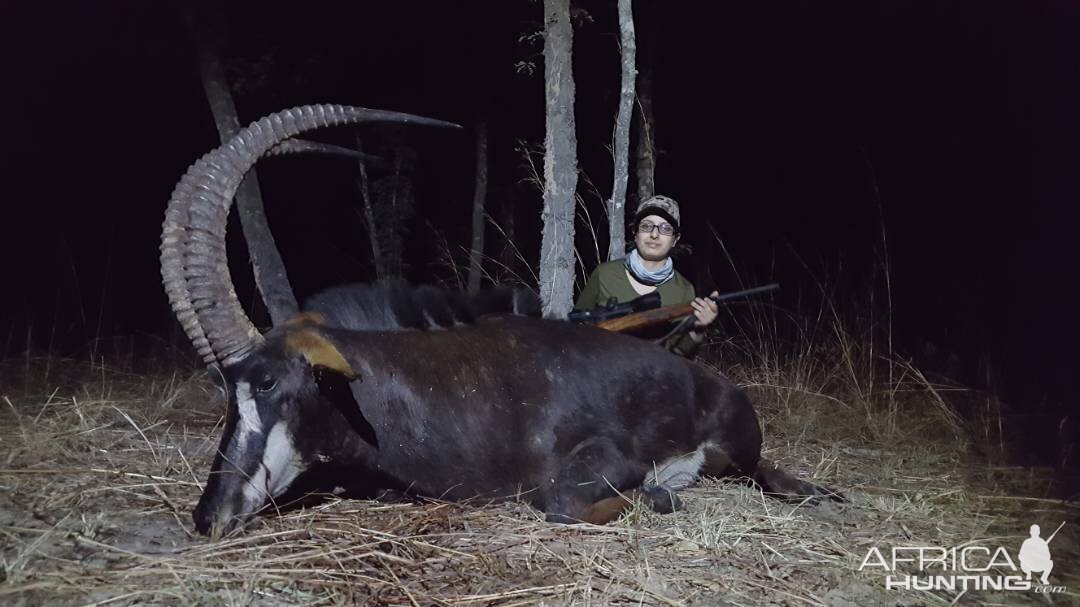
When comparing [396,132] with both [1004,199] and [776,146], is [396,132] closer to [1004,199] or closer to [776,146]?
[776,146]

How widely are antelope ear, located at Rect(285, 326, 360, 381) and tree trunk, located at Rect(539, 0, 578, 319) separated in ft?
8.23

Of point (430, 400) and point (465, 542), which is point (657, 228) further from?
point (465, 542)

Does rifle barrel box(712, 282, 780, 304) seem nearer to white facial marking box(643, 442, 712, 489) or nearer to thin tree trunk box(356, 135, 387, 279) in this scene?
white facial marking box(643, 442, 712, 489)

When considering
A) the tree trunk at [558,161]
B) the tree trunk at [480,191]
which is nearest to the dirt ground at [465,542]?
the tree trunk at [558,161]

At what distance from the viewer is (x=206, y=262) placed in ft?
9.75

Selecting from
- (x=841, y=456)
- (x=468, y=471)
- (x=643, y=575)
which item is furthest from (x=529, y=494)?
A: (x=841, y=456)

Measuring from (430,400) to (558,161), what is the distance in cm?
262

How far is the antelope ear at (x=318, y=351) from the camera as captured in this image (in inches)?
→ 114

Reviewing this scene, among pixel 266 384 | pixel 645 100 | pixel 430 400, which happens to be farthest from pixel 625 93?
pixel 645 100

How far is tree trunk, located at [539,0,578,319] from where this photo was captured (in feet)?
17.6

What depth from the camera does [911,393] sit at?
234 inches

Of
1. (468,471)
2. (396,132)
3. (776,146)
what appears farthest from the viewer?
(776,146)

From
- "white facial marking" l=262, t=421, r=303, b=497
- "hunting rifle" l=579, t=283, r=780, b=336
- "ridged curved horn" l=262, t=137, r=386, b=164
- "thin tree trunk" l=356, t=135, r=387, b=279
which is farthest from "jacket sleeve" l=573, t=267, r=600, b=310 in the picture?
"thin tree trunk" l=356, t=135, r=387, b=279

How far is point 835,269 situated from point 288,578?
13.4m
